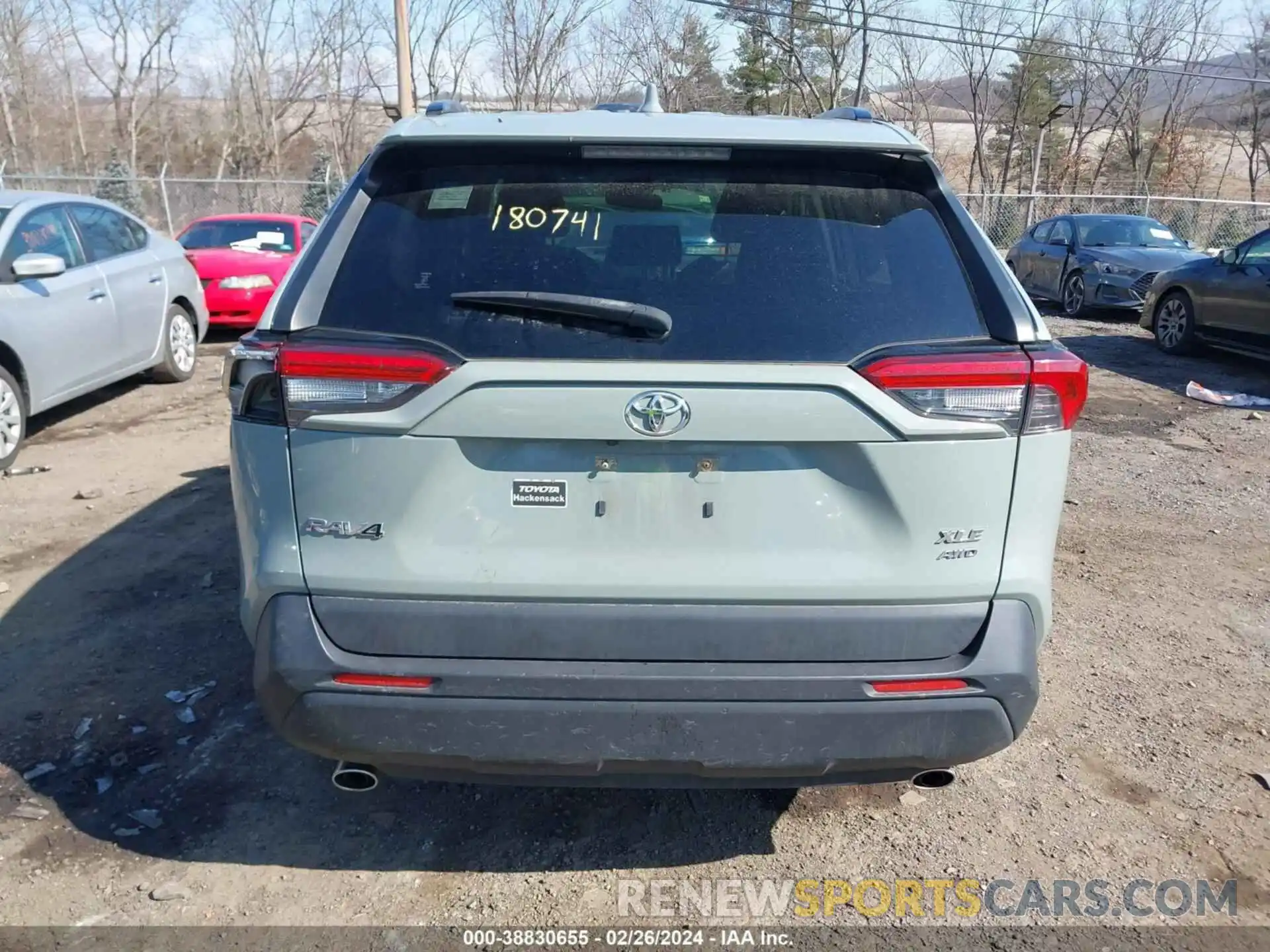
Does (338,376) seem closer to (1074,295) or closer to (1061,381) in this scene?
(1061,381)

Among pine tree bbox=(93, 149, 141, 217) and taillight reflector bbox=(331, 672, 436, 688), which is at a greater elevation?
pine tree bbox=(93, 149, 141, 217)

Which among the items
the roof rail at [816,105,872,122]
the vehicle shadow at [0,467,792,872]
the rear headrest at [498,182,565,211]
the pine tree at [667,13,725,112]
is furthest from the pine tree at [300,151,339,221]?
the rear headrest at [498,182,565,211]

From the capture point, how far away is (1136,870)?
2.88 metres

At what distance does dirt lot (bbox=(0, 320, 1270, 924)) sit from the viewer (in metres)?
2.78

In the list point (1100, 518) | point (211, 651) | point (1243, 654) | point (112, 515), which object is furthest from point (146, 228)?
point (1243, 654)

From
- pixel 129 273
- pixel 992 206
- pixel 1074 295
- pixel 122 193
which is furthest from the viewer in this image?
pixel 122 193

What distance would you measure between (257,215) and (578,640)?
39.7ft

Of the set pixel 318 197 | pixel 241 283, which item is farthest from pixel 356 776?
pixel 318 197

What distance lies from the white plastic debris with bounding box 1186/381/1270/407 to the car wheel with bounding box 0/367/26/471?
974cm

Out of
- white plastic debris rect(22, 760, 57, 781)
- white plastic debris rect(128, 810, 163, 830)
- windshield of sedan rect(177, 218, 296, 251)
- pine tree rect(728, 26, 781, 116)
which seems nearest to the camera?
white plastic debris rect(128, 810, 163, 830)

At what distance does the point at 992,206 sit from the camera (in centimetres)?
2672

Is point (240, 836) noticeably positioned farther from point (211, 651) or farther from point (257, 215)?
point (257, 215)

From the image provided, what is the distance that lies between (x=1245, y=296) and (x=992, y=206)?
→ 1786cm

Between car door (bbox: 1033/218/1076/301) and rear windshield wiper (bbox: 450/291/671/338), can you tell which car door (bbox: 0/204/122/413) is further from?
car door (bbox: 1033/218/1076/301)
